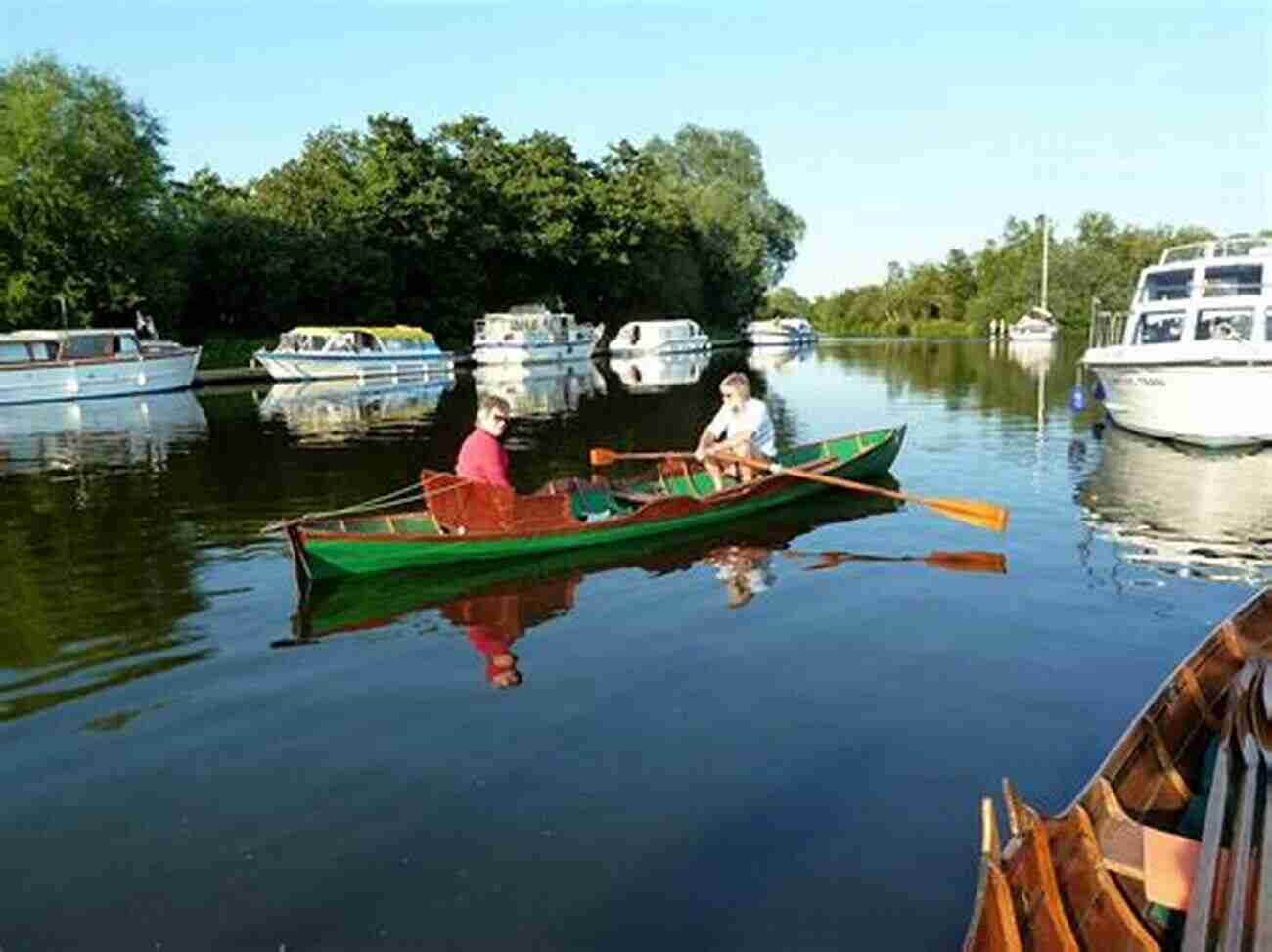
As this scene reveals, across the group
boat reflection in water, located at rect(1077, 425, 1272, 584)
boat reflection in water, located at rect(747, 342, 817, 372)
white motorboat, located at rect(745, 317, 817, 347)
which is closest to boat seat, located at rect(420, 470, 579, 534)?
boat reflection in water, located at rect(1077, 425, 1272, 584)

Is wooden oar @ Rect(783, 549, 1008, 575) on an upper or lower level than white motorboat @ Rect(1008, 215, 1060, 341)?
lower

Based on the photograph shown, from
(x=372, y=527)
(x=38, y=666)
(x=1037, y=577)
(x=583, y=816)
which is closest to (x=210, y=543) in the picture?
(x=372, y=527)

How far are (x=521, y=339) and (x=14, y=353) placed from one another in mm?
26764

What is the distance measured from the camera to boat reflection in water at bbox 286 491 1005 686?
10.6 m

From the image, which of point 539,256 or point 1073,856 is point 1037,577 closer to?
point 1073,856

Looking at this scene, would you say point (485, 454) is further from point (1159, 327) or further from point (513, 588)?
point (1159, 327)

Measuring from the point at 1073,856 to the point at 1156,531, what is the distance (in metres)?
11.3

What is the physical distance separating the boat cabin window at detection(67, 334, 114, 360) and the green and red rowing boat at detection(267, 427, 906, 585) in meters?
29.4

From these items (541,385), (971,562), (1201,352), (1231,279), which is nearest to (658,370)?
(541,385)

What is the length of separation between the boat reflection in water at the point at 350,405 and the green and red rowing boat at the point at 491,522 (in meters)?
13.6

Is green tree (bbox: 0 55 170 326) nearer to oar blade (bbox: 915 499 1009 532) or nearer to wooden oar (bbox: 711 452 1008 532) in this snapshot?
wooden oar (bbox: 711 452 1008 532)

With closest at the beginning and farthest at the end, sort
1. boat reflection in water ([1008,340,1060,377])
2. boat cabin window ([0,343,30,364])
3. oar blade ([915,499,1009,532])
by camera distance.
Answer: oar blade ([915,499,1009,532]) < boat cabin window ([0,343,30,364]) < boat reflection in water ([1008,340,1060,377])

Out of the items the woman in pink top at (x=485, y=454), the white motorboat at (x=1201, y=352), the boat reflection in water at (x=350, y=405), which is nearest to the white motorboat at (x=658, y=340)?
the boat reflection in water at (x=350, y=405)

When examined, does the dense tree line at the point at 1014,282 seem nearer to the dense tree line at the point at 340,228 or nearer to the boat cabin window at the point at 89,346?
the dense tree line at the point at 340,228
